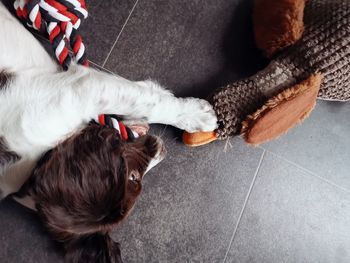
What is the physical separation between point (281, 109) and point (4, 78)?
85 centimetres

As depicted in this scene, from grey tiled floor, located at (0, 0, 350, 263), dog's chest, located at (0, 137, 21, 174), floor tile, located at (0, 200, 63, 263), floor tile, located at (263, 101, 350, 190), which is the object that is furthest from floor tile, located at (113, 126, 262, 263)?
dog's chest, located at (0, 137, 21, 174)

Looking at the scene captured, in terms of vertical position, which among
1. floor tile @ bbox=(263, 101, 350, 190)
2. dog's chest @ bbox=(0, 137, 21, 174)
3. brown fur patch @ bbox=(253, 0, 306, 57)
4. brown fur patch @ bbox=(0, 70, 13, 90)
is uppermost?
brown fur patch @ bbox=(253, 0, 306, 57)

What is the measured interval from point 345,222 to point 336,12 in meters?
0.84

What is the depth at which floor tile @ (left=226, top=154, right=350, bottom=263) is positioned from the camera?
160 cm

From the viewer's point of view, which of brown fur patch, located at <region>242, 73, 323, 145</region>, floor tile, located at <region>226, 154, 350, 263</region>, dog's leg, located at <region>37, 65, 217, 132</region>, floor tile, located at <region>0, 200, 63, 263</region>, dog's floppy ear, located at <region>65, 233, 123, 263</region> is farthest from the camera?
floor tile, located at <region>226, 154, 350, 263</region>

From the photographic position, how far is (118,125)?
116 cm

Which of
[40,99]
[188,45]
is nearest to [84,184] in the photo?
[40,99]

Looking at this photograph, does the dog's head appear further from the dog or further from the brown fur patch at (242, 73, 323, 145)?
the brown fur patch at (242, 73, 323, 145)

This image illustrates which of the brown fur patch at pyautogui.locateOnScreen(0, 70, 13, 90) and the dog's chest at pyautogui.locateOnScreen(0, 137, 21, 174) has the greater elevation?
the brown fur patch at pyautogui.locateOnScreen(0, 70, 13, 90)

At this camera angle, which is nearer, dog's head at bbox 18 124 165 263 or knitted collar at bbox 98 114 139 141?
dog's head at bbox 18 124 165 263

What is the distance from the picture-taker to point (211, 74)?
62.2 inches

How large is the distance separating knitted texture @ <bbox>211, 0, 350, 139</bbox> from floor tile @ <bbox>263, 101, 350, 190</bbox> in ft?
0.64

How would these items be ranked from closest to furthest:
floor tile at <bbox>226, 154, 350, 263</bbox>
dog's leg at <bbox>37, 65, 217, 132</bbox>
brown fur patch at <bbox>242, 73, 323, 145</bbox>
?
dog's leg at <bbox>37, 65, 217, 132</bbox> → brown fur patch at <bbox>242, 73, 323, 145</bbox> → floor tile at <bbox>226, 154, 350, 263</bbox>

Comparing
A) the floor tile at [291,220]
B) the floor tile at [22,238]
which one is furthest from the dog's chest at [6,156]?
the floor tile at [291,220]
